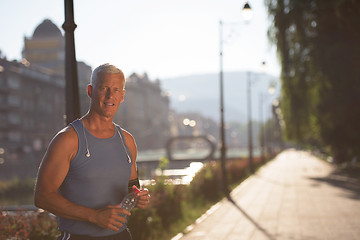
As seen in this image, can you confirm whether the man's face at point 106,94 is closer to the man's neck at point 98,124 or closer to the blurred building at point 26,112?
the man's neck at point 98,124

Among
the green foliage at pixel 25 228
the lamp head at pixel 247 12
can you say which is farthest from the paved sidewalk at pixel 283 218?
the lamp head at pixel 247 12

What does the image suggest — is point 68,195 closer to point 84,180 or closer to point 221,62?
point 84,180

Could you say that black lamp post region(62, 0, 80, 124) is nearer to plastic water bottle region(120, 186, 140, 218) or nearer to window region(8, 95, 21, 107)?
plastic water bottle region(120, 186, 140, 218)

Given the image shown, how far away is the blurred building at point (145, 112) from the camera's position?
14788cm

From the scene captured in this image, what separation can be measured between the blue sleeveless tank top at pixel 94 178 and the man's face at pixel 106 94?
0.14 m

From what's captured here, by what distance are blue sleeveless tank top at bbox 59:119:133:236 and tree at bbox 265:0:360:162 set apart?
18608mm

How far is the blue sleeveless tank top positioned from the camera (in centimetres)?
292

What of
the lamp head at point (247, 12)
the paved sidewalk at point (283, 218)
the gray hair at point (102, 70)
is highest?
the lamp head at point (247, 12)

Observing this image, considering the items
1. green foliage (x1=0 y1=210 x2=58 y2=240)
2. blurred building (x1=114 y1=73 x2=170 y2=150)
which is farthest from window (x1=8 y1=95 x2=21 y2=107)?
green foliage (x1=0 y1=210 x2=58 y2=240)

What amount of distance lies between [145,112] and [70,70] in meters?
157

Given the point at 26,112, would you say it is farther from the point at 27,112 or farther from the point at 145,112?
the point at 145,112

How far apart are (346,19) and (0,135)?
65.0 meters

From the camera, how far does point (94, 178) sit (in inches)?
115

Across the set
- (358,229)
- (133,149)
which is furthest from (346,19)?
(133,149)
